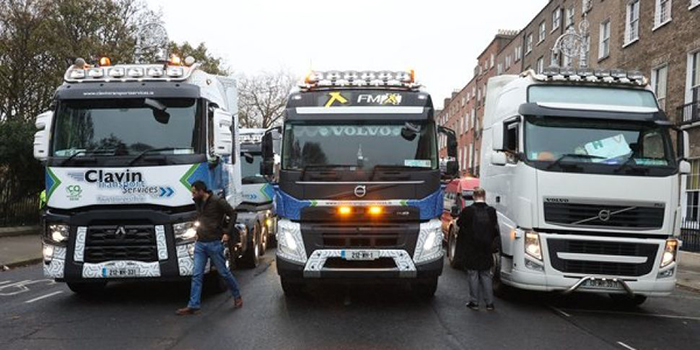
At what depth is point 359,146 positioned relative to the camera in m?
7.83

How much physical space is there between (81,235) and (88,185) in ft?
2.23

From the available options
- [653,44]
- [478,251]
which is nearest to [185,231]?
[478,251]

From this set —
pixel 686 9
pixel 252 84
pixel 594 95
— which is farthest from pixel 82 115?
pixel 252 84

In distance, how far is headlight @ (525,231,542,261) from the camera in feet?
25.7

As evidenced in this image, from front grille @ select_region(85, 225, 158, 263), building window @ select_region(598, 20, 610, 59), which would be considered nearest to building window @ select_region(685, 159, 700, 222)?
building window @ select_region(598, 20, 610, 59)

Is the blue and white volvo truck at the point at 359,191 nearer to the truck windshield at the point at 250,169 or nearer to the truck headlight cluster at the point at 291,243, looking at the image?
the truck headlight cluster at the point at 291,243

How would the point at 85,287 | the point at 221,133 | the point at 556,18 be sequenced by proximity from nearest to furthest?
the point at 221,133 < the point at 85,287 < the point at 556,18

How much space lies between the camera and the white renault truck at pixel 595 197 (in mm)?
7727

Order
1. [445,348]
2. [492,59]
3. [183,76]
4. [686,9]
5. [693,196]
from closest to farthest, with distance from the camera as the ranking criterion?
[445,348]
[183,76]
[693,196]
[686,9]
[492,59]

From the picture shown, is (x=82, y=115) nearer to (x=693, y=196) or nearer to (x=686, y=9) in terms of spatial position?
(x=693, y=196)

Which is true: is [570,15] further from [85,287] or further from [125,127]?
[85,287]

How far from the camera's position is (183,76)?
8305mm

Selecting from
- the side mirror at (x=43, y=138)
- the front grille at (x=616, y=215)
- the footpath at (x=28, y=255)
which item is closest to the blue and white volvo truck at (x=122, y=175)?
the side mirror at (x=43, y=138)

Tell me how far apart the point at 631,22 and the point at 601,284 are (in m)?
18.8
